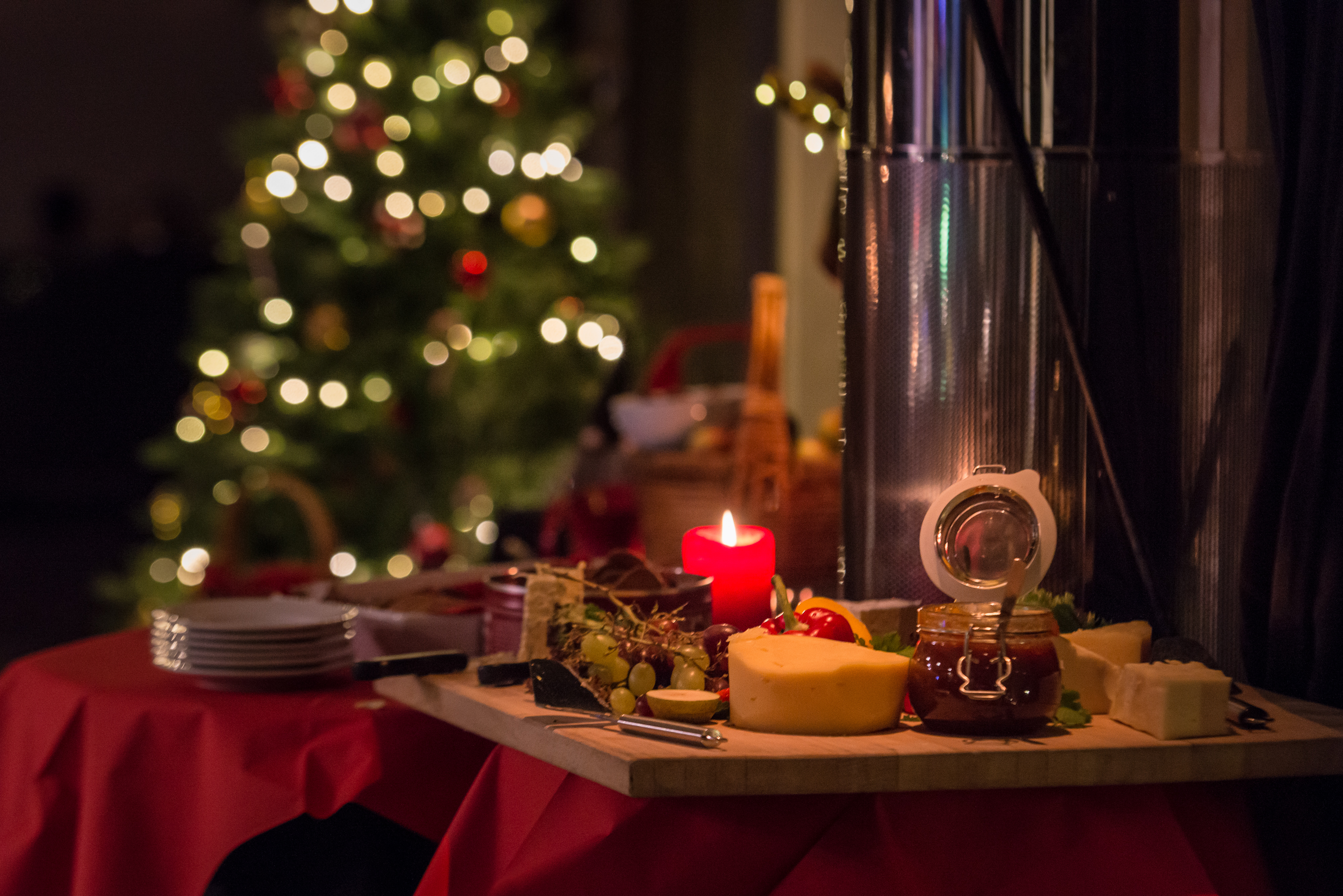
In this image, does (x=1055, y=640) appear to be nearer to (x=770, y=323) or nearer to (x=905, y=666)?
(x=905, y=666)

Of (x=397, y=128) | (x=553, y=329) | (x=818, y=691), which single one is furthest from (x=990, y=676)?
(x=397, y=128)

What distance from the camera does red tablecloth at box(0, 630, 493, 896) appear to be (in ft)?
4.43

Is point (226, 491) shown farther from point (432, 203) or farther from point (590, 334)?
point (590, 334)

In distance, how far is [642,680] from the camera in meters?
1.17

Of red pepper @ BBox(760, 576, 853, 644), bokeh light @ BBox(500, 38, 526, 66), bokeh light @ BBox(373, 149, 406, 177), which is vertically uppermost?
bokeh light @ BBox(500, 38, 526, 66)

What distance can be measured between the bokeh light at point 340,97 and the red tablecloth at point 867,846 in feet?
12.2

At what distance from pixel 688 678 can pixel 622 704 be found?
66 millimetres

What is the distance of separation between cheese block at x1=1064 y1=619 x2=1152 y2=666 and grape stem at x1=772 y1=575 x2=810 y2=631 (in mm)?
249

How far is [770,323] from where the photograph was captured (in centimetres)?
219

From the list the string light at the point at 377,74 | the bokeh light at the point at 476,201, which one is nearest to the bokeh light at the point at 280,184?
the string light at the point at 377,74

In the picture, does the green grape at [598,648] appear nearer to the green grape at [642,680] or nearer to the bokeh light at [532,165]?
the green grape at [642,680]

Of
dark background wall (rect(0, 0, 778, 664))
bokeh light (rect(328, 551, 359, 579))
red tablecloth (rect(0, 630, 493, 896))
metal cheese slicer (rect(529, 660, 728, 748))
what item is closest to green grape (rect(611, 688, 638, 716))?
metal cheese slicer (rect(529, 660, 728, 748))

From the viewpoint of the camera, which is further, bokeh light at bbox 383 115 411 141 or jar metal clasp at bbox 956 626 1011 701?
bokeh light at bbox 383 115 411 141

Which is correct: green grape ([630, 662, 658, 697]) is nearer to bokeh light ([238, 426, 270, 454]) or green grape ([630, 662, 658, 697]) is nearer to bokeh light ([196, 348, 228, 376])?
bokeh light ([238, 426, 270, 454])
